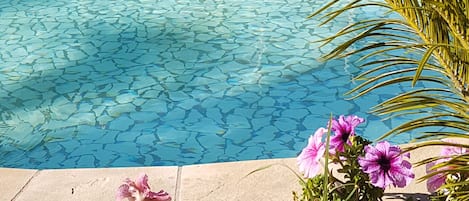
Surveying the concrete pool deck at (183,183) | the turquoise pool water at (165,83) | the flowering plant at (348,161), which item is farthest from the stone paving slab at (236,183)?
the turquoise pool water at (165,83)

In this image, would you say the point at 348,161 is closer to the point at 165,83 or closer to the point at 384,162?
the point at 384,162

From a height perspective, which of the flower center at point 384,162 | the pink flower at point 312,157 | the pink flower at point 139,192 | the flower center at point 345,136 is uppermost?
Answer: the flower center at point 345,136

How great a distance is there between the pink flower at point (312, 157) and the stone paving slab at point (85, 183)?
0.92m

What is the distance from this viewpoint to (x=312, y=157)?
2.54 meters

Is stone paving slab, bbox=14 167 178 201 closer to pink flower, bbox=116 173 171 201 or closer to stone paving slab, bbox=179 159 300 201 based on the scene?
stone paving slab, bbox=179 159 300 201

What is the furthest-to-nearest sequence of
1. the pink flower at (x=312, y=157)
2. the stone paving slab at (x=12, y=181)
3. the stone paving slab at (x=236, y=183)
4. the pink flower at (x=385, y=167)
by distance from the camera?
the stone paving slab at (x=12, y=181)
the stone paving slab at (x=236, y=183)
the pink flower at (x=312, y=157)
the pink flower at (x=385, y=167)

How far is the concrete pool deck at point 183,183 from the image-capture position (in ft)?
10.6

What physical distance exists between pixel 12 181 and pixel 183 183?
829 mm

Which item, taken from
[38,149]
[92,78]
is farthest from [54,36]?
[38,149]

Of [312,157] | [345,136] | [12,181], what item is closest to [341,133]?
[345,136]

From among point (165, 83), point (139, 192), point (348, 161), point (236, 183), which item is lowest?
point (139, 192)

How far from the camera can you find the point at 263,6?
23.8 feet

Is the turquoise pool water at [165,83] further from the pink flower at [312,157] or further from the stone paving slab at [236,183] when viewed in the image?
Answer: the pink flower at [312,157]

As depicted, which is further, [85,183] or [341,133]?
[85,183]
